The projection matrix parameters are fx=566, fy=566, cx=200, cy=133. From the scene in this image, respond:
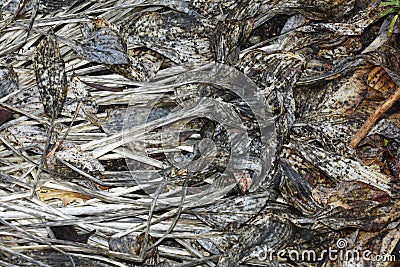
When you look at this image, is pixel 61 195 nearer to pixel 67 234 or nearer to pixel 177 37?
pixel 67 234

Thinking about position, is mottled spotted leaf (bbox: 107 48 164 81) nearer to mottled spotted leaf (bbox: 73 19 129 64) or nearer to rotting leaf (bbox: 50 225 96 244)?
mottled spotted leaf (bbox: 73 19 129 64)

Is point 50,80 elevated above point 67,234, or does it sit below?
above

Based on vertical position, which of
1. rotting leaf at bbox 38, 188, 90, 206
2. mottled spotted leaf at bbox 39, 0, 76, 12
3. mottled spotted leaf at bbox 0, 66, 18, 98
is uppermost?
mottled spotted leaf at bbox 39, 0, 76, 12

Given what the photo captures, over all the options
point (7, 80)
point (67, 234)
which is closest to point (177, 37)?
point (7, 80)

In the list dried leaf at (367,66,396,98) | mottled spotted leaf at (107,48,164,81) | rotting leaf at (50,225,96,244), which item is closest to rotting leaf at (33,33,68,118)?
mottled spotted leaf at (107,48,164,81)

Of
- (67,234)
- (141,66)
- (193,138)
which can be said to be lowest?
(67,234)

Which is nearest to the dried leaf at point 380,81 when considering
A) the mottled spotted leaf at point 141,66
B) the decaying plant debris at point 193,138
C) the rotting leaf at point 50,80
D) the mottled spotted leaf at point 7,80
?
the decaying plant debris at point 193,138

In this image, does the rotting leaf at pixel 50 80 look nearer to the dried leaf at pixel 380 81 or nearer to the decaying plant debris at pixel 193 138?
the decaying plant debris at pixel 193 138

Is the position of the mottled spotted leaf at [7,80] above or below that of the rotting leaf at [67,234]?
above
